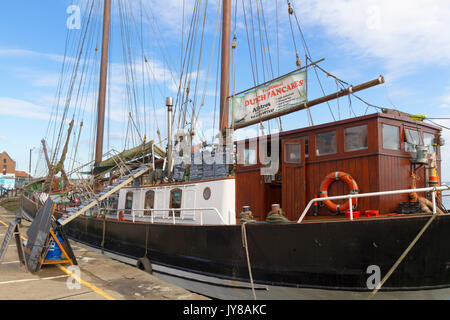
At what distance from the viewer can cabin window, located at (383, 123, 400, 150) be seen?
742 centimetres

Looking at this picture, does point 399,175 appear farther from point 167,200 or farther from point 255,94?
point 167,200

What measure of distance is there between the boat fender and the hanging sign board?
17.1 ft

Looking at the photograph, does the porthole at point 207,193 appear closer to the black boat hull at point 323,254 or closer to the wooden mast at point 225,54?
the black boat hull at point 323,254

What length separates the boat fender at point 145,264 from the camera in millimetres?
10846

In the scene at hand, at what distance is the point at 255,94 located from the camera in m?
10.9

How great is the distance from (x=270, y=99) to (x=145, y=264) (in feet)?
21.0

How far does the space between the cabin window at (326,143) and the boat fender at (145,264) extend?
6.33 metres

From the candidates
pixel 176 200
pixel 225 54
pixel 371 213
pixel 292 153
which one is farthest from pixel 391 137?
pixel 225 54

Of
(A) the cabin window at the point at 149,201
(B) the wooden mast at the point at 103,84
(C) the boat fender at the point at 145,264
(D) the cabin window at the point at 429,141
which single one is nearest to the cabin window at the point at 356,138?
(D) the cabin window at the point at 429,141

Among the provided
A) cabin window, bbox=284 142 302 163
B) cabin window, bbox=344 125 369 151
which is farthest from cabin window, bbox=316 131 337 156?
cabin window, bbox=284 142 302 163

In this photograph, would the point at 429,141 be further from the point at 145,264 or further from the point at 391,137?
the point at 145,264

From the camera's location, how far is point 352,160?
300 inches

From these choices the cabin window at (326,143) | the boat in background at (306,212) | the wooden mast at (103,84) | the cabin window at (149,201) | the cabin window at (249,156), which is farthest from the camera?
the wooden mast at (103,84)
